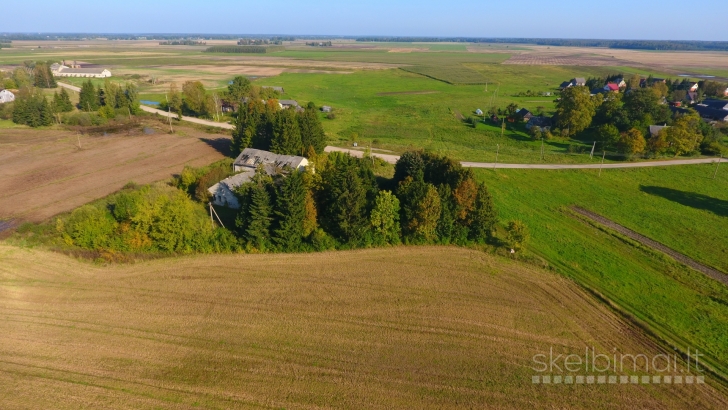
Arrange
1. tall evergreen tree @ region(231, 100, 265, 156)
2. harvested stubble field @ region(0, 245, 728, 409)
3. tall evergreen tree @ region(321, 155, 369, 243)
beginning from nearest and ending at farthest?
harvested stubble field @ region(0, 245, 728, 409), tall evergreen tree @ region(321, 155, 369, 243), tall evergreen tree @ region(231, 100, 265, 156)

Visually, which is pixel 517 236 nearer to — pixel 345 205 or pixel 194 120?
pixel 345 205

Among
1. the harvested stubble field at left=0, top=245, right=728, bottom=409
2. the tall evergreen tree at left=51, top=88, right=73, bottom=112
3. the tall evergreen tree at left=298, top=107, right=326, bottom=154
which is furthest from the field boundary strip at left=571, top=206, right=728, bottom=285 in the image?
the tall evergreen tree at left=51, top=88, right=73, bottom=112

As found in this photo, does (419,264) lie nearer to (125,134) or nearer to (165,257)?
Result: (165,257)

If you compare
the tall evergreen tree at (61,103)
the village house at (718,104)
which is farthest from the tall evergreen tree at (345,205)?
the village house at (718,104)

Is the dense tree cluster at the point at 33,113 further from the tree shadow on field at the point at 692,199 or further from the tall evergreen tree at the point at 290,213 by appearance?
the tree shadow on field at the point at 692,199

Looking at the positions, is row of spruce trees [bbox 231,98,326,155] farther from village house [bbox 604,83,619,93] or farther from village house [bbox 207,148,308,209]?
village house [bbox 604,83,619,93]

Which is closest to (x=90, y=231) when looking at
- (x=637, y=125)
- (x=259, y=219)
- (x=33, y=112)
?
(x=259, y=219)

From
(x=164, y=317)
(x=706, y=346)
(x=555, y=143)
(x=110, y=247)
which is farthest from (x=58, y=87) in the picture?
(x=706, y=346)
